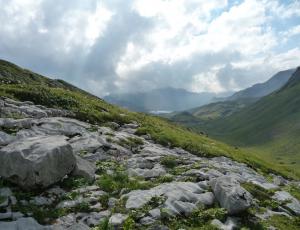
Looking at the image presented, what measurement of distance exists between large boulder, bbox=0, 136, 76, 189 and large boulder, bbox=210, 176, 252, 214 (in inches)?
287

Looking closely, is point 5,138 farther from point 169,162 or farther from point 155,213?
point 155,213

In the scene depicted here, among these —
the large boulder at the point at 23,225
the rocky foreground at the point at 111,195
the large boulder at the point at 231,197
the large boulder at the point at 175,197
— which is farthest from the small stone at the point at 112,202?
the large boulder at the point at 231,197

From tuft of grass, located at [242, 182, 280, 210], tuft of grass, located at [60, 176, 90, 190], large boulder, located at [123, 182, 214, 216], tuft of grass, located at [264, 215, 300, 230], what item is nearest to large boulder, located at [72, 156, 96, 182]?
tuft of grass, located at [60, 176, 90, 190]

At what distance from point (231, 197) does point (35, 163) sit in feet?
29.2

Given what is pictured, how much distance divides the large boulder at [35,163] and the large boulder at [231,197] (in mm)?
7289

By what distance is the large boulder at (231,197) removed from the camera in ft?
62.6

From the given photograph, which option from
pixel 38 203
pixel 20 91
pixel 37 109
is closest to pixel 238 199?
pixel 38 203

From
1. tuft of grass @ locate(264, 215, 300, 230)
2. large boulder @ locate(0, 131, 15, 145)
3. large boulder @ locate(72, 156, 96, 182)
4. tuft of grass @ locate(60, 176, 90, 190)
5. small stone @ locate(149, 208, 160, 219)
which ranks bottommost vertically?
tuft of grass @ locate(264, 215, 300, 230)

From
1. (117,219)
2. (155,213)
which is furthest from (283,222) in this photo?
(117,219)

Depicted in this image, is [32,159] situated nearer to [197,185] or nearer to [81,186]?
[81,186]

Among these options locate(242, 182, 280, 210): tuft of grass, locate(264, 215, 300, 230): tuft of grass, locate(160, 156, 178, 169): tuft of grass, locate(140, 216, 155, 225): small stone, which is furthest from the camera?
locate(160, 156, 178, 169): tuft of grass

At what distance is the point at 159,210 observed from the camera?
17969mm

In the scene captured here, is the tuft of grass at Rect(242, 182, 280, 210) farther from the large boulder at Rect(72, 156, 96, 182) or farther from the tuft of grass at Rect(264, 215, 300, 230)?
the large boulder at Rect(72, 156, 96, 182)

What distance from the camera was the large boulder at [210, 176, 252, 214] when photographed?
1908cm
